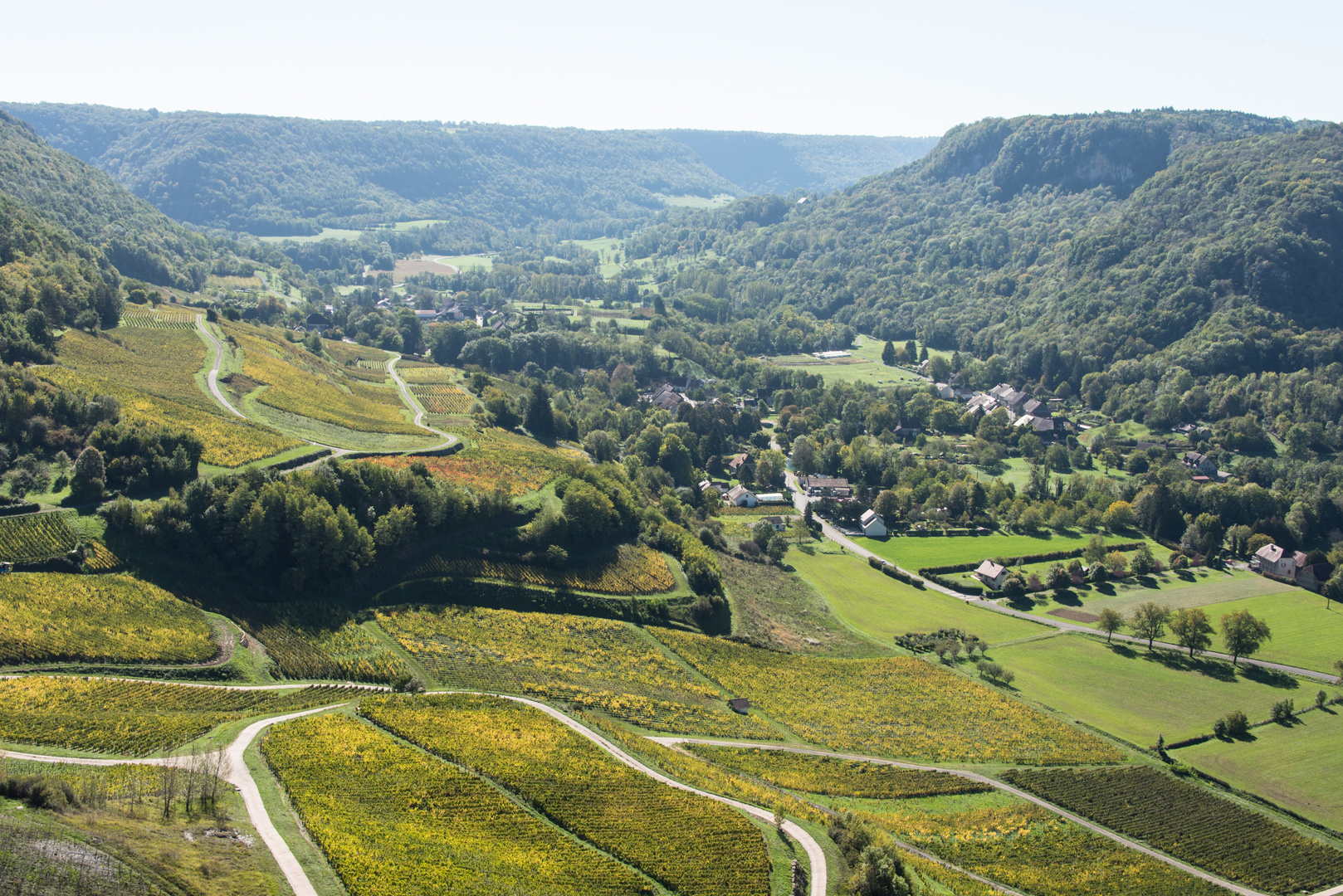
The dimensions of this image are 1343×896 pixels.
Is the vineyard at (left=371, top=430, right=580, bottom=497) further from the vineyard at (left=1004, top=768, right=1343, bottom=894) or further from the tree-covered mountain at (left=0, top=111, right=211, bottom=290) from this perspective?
the tree-covered mountain at (left=0, top=111, right=211, bottom=290)

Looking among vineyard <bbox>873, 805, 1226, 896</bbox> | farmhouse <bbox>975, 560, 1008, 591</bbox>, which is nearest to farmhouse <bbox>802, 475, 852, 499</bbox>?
farmhouse <bbox>975, 560, 1008, 591</bbox>

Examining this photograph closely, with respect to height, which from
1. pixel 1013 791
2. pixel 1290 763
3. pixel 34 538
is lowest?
pixel 1290 763

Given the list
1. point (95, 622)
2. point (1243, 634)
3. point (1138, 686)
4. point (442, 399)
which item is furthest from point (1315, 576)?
point (95, 622)

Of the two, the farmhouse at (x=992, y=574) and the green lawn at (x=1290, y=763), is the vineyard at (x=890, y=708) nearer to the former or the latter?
the green lawn at (x=1290, y=763)

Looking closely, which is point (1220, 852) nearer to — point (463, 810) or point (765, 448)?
point (463, 810)

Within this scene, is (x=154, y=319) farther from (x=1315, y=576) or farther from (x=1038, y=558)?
(x=1315, y=576)

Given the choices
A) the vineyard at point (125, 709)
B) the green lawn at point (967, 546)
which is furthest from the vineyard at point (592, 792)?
the green lawn at point (967, 546)
